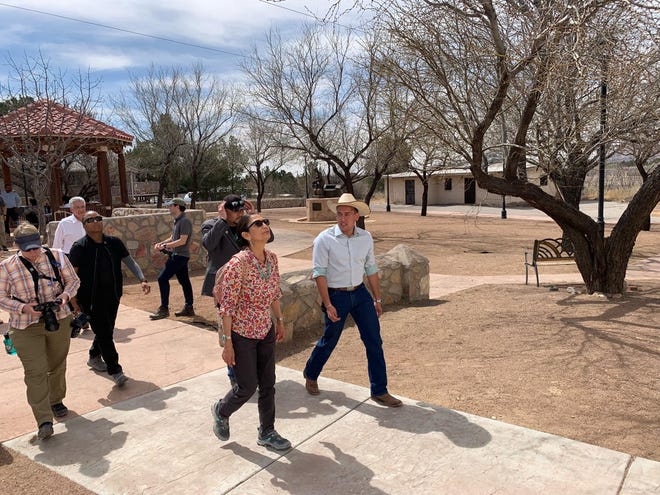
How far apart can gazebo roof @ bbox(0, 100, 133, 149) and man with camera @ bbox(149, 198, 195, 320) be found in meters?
7.51

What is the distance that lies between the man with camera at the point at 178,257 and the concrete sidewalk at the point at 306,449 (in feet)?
8.12

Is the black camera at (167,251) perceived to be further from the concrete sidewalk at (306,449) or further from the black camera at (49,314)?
the black camera at (49,314)

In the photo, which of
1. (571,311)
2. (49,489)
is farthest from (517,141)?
(49,489)

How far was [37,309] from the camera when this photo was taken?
370cm

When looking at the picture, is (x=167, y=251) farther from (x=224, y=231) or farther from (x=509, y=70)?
(x=509, y=70)

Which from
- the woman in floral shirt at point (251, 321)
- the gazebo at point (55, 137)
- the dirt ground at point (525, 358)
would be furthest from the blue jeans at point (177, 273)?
the gazebo at point (55, 137)

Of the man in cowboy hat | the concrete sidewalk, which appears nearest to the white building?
the man in cowboy hat

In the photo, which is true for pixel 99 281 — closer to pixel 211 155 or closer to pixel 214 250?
pixel 214 250

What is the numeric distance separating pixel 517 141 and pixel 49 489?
21.9ft

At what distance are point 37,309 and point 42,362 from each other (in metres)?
0.38

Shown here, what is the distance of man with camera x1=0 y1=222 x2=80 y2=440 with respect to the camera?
12.0 feet

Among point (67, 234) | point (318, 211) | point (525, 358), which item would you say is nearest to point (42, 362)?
point (67, 234)

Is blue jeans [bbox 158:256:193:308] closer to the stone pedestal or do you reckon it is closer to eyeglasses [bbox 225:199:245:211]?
eyeglasses [bbox 225:199:245:211]

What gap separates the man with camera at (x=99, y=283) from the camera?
4.59 metres
